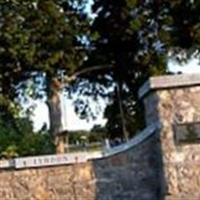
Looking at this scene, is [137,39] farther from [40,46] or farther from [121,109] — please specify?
[40,46]

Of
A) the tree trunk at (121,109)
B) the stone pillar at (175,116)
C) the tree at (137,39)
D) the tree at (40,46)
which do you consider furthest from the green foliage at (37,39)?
the stone pillar at (175,116)

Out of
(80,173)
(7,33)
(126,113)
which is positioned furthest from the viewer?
(126,113)

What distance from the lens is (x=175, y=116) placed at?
1092cm

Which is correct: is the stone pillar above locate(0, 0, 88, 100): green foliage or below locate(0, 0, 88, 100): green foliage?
below

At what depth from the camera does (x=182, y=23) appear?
25.1 m

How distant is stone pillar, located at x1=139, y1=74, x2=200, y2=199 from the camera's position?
10852mm

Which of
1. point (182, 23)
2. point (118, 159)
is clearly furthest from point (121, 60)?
point (118, 159)

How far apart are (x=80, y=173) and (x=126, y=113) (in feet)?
49.0

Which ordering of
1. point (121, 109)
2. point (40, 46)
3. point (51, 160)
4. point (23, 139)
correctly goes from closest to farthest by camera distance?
point (51, 160) → point (40, 46) → point (121, 109) → point (23, 139)

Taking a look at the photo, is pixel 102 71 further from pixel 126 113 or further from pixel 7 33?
pixel 7 33

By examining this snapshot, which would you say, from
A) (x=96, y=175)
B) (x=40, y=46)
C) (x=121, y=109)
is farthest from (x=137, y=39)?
(x=96, y=175)

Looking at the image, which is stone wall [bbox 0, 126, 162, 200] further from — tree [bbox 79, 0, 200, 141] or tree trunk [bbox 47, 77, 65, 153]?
tree [bbox 79, 0, 200, 141]

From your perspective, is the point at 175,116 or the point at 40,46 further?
the point at 40,46

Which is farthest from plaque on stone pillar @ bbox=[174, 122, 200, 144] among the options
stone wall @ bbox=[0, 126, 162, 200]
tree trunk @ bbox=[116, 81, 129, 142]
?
tree trunk @ bbox=[116, 81, 129, 142]
